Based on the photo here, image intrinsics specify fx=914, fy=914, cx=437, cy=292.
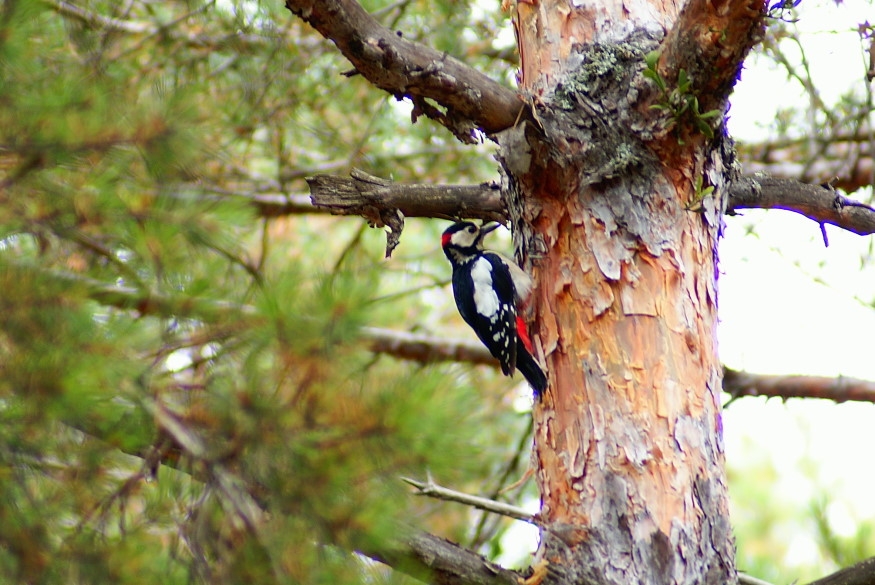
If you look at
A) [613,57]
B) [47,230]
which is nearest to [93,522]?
[47,230]

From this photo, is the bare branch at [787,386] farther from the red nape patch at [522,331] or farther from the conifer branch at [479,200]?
the conifer branch at [479,200]

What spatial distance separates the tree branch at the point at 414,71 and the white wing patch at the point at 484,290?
3.63 feet

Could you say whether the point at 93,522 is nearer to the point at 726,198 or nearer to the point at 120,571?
the point at 120,571

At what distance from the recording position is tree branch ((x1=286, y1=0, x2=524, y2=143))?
2.10 metres

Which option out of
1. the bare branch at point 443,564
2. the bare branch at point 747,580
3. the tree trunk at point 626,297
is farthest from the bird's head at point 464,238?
the bare branch at point 443,564

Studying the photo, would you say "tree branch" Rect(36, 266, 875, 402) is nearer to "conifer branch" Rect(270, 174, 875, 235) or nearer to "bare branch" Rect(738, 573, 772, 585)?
"conifer branch" Rect(270, 174, 875, 235)

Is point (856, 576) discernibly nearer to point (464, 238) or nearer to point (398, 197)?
point (398, 197)

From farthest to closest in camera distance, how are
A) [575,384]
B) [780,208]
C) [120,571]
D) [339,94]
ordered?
[339,94] < [780,208] < [575,384] < [120,571]

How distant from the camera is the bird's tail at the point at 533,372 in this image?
2529 millimetres

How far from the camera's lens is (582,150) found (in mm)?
2406

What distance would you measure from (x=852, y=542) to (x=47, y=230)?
135 inches

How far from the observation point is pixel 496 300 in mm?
3451

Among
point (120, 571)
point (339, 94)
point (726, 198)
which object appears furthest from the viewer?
point (339, 94)

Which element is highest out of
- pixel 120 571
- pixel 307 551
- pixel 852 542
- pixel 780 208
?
pixel 780 208
